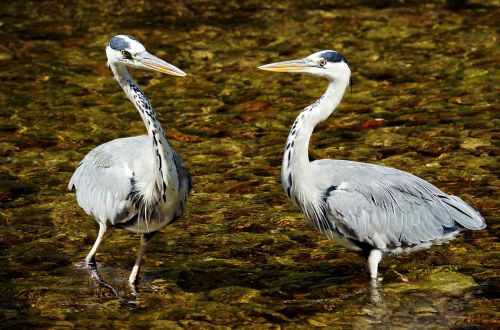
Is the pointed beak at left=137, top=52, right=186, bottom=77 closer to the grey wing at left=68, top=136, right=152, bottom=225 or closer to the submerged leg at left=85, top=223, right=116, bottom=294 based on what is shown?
the grey wing at left=68, top=136, right=152, bottom=225

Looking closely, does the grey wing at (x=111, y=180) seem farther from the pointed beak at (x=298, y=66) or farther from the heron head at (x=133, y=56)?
the pointed beak at (x=298, y=66)

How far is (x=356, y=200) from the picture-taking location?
7234mm

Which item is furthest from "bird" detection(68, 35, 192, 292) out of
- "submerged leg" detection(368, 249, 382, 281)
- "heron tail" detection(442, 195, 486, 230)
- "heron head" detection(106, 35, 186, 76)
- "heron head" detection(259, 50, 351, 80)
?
"heron tail" detection(442, 195, 486, 230)

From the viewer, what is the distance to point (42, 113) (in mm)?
11281

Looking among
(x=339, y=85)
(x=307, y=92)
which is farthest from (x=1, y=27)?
(x=339, y=85)

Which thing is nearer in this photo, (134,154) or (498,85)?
(134,154)

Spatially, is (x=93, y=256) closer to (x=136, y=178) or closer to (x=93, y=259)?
(x=93, y=259)

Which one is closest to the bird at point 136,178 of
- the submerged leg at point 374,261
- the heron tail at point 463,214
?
the submerged leg at point 374,261

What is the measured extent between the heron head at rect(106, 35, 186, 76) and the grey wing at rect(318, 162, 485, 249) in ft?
4.91

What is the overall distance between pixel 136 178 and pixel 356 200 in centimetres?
159

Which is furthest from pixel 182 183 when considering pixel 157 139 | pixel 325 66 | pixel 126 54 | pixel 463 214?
pixel 463 214

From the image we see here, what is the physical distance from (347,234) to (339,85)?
108 centimetres

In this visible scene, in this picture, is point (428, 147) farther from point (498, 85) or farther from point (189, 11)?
point (189, 11)

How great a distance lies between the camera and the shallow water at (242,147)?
278 inches
